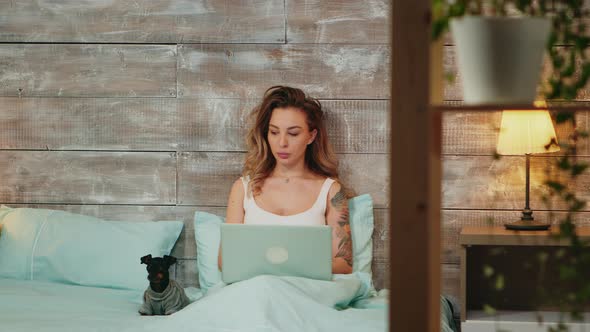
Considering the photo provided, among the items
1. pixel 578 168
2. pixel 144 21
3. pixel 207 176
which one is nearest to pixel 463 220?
pixel 207 176

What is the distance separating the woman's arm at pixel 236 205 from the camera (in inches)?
130

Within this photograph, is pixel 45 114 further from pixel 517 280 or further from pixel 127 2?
pixel 517 280

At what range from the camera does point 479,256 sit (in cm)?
335

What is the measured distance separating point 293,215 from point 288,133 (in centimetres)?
33

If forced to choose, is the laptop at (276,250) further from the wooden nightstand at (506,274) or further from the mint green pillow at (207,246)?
the wooden nightstand at (506,274)

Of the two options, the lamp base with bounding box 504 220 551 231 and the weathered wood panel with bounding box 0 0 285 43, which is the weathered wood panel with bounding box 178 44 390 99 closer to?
the weathered wood panel with bounding box 0 0 285 43

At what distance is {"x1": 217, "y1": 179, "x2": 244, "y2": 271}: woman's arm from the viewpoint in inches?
130

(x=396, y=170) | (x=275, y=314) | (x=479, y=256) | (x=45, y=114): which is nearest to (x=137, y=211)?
(x=45, y=114)

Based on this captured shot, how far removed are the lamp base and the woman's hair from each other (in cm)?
71

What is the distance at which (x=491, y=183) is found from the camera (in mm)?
3354

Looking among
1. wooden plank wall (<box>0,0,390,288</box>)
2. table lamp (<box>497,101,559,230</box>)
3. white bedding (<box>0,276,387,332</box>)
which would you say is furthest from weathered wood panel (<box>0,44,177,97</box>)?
table lamp (<box>497,101,559,230</box>)

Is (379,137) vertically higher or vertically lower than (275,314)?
higher

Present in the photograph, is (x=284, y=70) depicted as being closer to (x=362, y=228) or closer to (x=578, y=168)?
(x=362, y=228)

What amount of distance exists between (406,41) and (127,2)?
243cm
